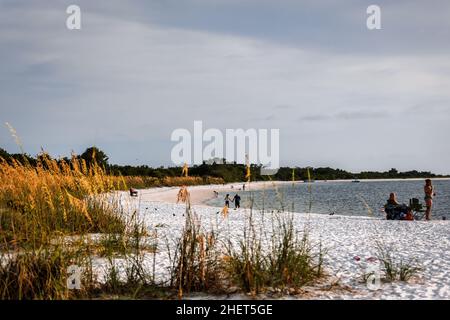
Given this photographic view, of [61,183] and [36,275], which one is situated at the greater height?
[61,183]

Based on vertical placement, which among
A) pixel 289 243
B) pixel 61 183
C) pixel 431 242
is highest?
pixel 61 183

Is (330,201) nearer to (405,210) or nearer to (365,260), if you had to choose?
(405,210)

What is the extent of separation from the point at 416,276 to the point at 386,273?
399mm

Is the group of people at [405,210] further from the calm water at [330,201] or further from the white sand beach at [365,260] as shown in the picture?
the white sand beach at [365,260]

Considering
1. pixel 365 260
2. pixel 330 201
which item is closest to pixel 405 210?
pixel 365 260

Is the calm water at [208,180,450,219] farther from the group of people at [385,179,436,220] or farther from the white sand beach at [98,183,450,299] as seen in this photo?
the group of people at [385,179,436,220]

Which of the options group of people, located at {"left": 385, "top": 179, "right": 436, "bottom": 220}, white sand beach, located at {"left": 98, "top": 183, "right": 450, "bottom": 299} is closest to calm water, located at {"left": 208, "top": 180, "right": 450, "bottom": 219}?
white sand beach, located at {"left": 98, "top": 183, "right": 450, "bottom": 299}

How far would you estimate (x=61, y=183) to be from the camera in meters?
8.52
